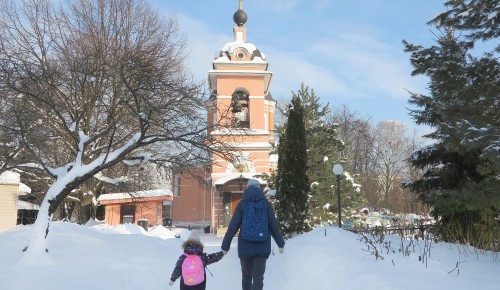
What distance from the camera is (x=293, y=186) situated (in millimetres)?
14039

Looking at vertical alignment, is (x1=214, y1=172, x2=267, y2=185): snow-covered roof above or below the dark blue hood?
above

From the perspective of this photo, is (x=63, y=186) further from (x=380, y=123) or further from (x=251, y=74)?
(x=380, y=123)

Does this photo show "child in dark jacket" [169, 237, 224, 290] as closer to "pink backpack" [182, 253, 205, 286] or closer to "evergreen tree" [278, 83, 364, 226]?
"pink backpack" [182, 253, 205, 286]

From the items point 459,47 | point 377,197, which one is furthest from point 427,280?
Answer: point 377,197

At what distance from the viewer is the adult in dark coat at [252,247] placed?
219 inches

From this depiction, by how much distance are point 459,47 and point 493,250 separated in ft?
12.5

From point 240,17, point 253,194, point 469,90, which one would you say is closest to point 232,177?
point 240,17

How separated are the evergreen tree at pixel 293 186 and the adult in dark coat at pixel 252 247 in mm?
8136

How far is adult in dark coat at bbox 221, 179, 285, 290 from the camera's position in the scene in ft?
18.2

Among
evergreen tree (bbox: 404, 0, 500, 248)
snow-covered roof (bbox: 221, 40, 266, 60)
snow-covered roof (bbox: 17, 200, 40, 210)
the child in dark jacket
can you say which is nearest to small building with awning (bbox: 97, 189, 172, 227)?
snow-covered roof (bbox: 17, 200, 40, 210)

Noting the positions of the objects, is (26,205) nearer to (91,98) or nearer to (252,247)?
(91,98)

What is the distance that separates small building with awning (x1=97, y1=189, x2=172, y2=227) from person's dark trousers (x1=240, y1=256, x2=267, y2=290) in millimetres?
18664

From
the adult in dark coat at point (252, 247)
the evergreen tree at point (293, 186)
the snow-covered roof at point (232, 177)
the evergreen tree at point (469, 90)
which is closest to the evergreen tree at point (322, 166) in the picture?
the evergreen tree at point (293, 186)

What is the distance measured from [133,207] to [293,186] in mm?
13641
